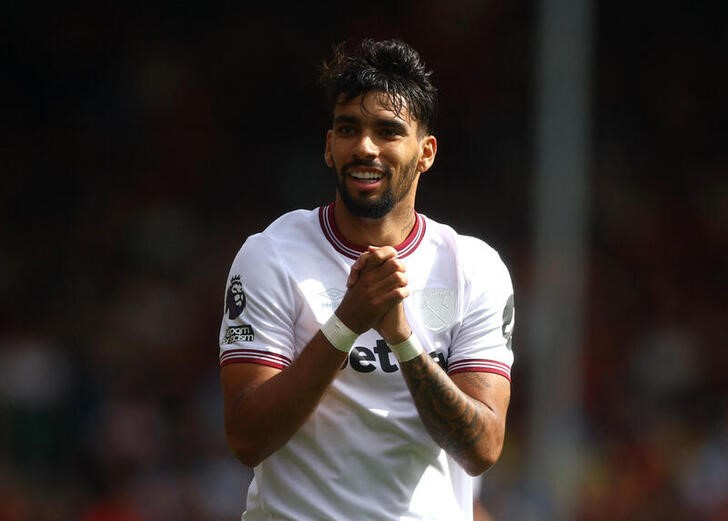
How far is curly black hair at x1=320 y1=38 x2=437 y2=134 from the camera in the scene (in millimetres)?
3164

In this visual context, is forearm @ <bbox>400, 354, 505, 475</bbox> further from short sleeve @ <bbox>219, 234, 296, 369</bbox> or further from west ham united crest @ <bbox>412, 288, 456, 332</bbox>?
short sleeve @ <bbox>219, 234, 296, 369</bbox>

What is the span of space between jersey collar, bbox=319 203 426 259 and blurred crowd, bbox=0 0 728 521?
3.88m

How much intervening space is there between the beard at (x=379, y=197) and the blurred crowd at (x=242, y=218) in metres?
4.05

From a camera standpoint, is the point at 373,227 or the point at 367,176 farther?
the point at 373,227

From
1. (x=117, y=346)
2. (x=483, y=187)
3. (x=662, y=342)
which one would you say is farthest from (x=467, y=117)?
(x=117, y=346)

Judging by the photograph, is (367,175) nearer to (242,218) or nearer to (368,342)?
(368,342)

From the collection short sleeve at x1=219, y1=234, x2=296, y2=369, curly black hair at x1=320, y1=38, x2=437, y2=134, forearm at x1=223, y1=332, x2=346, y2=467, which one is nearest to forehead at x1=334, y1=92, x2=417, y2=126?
curly black hair at x1=320, y1=38, x2=437, y2=134

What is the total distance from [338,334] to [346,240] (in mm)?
475

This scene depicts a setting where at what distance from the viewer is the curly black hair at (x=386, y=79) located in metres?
3.16

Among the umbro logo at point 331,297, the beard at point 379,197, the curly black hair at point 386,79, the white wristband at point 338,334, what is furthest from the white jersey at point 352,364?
the curly black hair at point 386,79

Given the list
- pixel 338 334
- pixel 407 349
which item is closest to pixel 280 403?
pixel 338 334

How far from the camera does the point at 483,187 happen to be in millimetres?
8930

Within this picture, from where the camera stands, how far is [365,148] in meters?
3.05

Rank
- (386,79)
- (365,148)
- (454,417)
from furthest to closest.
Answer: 1. (386,79)
2. (365,148)
3. (454,417)
